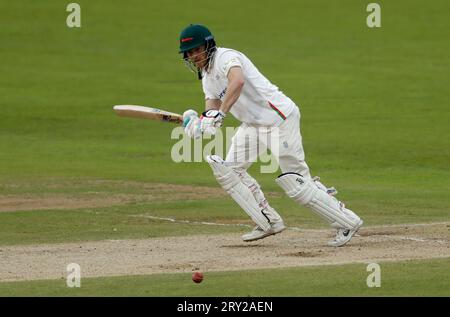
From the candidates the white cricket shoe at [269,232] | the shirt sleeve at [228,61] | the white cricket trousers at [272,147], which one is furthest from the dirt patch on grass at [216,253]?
the shirt sleeve at [228,61]

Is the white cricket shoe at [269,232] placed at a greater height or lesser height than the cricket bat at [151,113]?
lesser

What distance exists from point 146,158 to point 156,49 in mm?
12412

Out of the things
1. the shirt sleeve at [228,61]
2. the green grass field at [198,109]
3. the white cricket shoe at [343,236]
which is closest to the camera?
the shirt sleeve at [228,61]

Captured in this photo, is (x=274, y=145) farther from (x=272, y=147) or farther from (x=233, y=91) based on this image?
(x=233, y=91)

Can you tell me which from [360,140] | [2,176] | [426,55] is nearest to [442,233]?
[2,176]

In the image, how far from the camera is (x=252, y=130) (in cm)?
1059

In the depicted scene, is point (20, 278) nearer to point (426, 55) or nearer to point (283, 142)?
point (283, 142)

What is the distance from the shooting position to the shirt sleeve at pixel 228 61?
10234mm

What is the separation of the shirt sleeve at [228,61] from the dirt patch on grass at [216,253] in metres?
1.60

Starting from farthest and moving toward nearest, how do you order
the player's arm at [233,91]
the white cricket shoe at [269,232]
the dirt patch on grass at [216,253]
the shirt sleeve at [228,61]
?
the white cricket shoe at [269,232] → the shirt sleeve at [228,61] → the player's arm at [233,91] → the dirt patch on grass at [216,253]

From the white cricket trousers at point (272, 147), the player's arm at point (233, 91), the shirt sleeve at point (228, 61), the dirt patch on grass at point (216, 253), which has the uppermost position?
the shirt sleeve at point (228, 61)

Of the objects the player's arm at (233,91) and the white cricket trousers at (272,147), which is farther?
the white cricket trousers at (272,147)

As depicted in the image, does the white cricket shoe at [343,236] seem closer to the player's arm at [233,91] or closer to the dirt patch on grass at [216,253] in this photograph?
the dirt patch on grass at [216,253]
